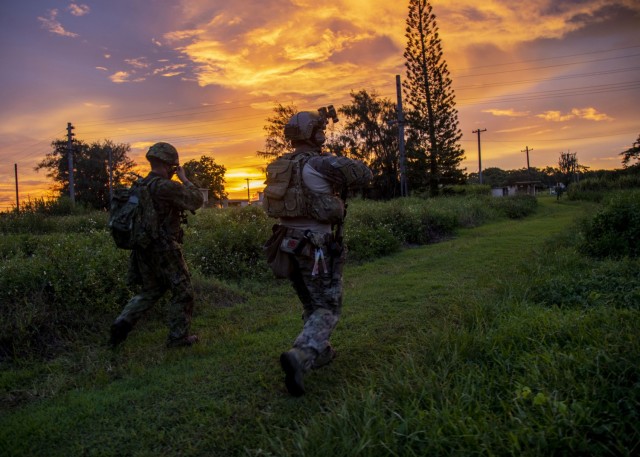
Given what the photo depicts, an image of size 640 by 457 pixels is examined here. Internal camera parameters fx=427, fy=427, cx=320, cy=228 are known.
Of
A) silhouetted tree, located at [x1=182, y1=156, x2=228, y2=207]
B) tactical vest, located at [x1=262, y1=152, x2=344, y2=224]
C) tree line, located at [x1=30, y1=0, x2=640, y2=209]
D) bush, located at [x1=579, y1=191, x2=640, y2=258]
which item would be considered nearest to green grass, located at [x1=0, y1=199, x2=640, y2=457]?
tactical vest, located at [x1=262, y1=152, x2=344, y2=224]

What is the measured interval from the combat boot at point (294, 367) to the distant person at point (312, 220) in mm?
325

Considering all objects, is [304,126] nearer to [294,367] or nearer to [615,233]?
[294,367]

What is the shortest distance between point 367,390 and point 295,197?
1.60 metres

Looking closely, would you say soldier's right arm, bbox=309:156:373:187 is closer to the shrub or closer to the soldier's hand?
the soldier's hand

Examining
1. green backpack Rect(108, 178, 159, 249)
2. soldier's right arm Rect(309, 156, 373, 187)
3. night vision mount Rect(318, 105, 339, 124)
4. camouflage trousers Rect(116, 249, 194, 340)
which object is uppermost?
night vision mount Rect(318, 105, 339, 124)

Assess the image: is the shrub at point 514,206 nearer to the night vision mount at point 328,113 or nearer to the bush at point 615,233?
the bush at point 615,233

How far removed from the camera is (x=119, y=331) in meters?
4.32

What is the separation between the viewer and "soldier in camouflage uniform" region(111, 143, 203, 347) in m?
4.27

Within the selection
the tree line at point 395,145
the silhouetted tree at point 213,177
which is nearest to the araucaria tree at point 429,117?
the tree line at point 395,145

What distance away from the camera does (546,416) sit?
2131 millimetres

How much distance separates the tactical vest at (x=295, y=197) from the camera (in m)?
3.52

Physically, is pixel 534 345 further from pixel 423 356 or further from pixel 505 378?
pixel 423 356

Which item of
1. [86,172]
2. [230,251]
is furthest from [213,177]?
[230,251]

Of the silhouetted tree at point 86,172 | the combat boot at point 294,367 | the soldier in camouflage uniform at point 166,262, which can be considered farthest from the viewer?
the silhouetted tree at point 86,172
